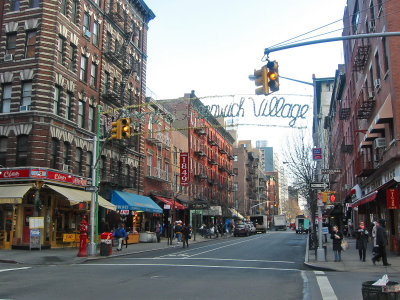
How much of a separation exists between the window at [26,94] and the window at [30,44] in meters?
1.89

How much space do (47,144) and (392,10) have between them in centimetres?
2038

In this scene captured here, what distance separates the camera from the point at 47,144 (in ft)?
81.6

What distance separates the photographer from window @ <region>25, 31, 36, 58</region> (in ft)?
85.3

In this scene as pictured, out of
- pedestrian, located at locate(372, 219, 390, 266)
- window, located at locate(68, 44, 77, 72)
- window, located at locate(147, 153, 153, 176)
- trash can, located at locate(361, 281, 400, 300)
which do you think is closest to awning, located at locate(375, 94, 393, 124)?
pedestrian, located at locate(372, 219, 390, 266)

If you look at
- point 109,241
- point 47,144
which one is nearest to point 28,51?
point 47,144

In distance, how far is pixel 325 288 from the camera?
35.5 feet

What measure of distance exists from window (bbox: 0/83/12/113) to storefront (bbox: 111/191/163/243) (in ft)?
33.5

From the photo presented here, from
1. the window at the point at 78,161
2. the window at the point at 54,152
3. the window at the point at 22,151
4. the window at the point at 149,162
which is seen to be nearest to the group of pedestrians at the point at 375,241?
the window at the point at 54,152

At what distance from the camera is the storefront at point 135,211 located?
103 ft

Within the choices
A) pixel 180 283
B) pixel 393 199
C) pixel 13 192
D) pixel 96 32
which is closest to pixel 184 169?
pixel 96 32

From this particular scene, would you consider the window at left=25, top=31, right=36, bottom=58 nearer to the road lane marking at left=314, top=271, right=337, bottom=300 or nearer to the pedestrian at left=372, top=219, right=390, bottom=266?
the road lane marking at left=314, top=271, right=337, bottom=300

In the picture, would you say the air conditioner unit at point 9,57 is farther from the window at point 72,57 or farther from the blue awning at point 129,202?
the blue awning at point 129,202

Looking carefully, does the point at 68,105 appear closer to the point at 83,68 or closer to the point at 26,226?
the point at 83,68

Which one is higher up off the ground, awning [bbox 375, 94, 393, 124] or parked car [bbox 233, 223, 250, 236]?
awning [bbox 375, 94, 393, 124]
